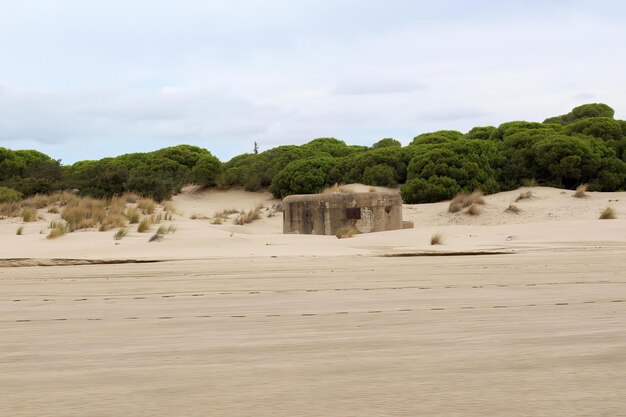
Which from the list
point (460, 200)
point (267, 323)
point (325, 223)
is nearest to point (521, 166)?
point (460, 200)

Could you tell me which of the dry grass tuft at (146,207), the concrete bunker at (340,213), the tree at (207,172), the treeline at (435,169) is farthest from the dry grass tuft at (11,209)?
the tree at (207,172)

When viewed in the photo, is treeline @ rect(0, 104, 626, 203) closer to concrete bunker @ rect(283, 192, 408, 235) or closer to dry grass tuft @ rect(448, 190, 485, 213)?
dry grass tuft @ rect(448, 190, 485, 213)

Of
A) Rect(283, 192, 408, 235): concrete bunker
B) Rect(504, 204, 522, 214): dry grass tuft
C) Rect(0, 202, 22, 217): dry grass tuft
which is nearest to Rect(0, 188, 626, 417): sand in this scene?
Rect(283, 192, 408, 235): concrete bunker

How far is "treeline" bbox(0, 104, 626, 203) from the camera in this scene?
27.1 metres

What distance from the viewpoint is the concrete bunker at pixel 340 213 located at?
16062 mm

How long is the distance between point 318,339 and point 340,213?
43.3ft

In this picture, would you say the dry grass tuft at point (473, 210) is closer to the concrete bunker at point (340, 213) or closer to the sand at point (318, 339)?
the concrete bunker at point (340, 213)

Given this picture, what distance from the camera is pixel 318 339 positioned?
9.55ft

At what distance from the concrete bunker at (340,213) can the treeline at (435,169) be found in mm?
10420

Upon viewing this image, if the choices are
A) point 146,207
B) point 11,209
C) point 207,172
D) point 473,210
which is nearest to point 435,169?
point 473,210

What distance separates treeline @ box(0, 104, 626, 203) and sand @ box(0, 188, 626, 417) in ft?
67.8

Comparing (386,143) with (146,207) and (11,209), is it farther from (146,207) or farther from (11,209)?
(11,209)

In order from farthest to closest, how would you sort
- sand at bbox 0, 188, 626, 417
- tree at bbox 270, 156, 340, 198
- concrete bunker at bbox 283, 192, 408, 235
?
tree at bbox 270, 156, 340, 198 → concrete bunker at bbox 283, 192, 408, 235 → sand at bbox 0, 188, 626, 417

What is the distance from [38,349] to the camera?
2773mm
